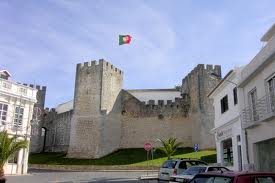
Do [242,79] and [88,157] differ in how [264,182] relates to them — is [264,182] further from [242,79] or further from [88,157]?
[88,157]

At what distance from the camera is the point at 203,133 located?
43.7 m

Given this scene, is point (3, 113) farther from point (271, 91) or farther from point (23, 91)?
point (271, 91)

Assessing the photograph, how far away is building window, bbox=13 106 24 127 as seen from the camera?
30.7m

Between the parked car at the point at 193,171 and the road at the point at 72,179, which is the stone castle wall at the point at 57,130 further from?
the parked car at the point at 193,171

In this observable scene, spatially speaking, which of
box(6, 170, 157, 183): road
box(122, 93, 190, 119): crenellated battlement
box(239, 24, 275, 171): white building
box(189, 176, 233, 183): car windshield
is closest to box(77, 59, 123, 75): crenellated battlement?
box(122, 93, 190, 119): crenellated battlement

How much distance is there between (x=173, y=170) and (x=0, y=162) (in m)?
9.48

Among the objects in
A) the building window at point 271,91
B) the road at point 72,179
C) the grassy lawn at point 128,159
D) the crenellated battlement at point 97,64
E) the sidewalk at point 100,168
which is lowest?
the road at point 72,179

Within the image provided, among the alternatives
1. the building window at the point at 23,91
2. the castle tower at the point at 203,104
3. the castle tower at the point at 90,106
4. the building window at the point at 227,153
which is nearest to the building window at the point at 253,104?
the building window at the point at 227,153

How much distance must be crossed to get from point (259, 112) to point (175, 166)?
489 cm

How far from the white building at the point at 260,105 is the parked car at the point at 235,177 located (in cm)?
867

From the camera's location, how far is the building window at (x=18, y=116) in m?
30.7

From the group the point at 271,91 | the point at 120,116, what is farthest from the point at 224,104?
the point at 120,116

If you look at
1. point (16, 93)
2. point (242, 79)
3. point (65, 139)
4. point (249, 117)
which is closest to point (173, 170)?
point (249, 117)

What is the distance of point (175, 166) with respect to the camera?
1752 cm
